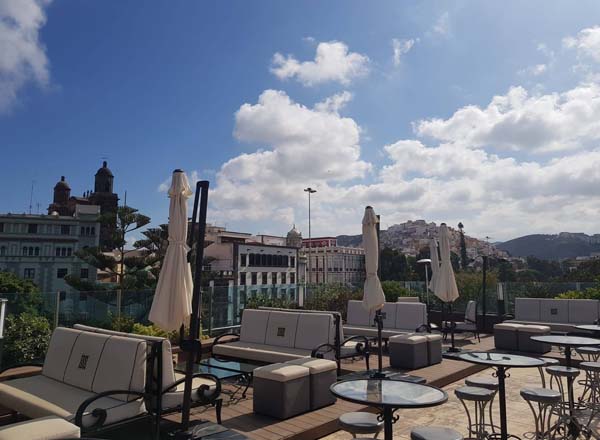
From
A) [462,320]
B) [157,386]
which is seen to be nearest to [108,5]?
[157,386]

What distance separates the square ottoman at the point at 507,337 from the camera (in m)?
7.35

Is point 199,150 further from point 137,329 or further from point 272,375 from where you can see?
point 272,375

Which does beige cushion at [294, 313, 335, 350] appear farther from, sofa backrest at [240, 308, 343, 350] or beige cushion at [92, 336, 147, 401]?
beige cushion at [92, 336, 147, 401]

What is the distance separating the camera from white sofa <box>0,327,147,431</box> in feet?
9.77

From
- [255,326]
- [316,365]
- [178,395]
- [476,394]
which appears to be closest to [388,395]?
[476,394]

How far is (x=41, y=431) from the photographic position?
2.11m

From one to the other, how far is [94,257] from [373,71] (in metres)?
20.5

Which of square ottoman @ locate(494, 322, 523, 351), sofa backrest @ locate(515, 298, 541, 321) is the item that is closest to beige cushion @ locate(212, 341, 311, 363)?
square ottoman @ locate(494, 322, 523, 351)

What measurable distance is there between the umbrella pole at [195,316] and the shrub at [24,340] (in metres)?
4.30

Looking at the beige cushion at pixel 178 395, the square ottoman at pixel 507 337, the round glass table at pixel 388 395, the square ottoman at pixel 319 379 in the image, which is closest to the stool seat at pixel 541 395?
the round glass table at pixel 388 395

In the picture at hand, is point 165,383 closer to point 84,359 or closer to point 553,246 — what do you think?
point 84,359

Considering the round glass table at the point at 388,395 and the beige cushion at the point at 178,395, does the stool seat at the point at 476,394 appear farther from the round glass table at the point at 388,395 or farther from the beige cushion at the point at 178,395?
the beige cushion at the point at 178,395

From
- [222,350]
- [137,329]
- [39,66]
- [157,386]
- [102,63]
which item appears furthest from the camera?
Answer: [102,63]

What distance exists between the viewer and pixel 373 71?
752cm
